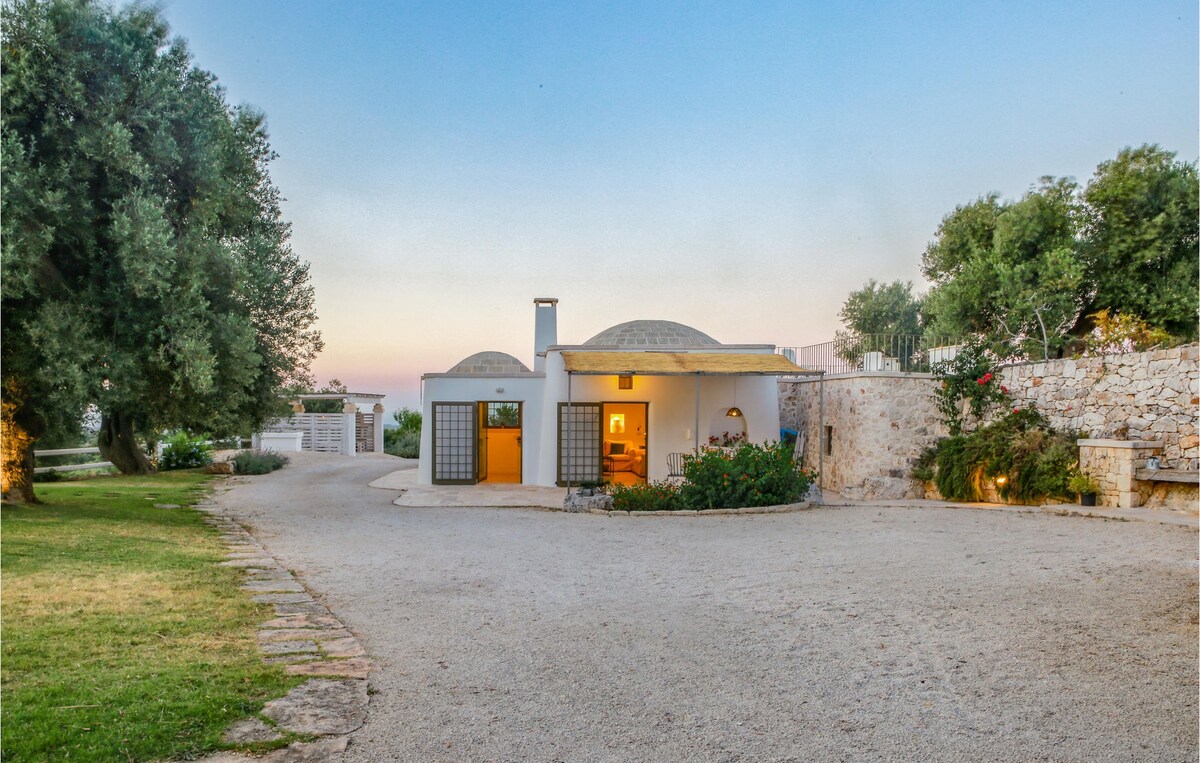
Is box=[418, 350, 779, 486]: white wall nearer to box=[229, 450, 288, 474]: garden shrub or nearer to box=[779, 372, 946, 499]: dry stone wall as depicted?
box=[779, 372, 946, 499]: dry stone wall

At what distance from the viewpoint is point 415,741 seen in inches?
118

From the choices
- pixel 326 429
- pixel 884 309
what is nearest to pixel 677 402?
pixel 326 429

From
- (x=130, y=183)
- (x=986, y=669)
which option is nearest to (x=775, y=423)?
(x=986, y=669)

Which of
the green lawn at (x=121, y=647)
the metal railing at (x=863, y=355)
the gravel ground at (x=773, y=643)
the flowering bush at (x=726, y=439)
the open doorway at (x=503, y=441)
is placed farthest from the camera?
the open doorway at (x=503, y=441)

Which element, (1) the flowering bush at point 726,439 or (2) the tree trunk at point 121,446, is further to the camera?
(2) the tree trunk at point 121,446

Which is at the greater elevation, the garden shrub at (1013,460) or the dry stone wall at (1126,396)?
the dry stone wall at (1126,396)

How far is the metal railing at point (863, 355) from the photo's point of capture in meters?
14.3

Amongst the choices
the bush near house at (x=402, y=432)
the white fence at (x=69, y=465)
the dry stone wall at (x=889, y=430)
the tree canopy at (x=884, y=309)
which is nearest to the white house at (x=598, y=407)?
the dry stone wall at (x=889, y=430)

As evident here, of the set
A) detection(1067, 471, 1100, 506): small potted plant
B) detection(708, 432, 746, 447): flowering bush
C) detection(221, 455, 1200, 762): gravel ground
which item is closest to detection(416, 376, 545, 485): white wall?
detection(708, 432, 746, 447): flowering bush

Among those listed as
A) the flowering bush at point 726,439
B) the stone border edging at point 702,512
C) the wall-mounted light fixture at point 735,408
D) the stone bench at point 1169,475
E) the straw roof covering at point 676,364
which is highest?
the straw roof covering at point 676,364

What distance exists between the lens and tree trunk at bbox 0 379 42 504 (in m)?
8.78

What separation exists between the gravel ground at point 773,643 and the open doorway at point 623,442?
681 centimetres

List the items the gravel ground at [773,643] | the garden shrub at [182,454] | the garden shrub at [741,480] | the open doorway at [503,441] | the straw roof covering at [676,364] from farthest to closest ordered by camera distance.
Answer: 1. the garden shrub at [182,454]
2. the open doorway at [503,441]
3. the straw roof covering at [676,364]
4. the garden shrub at [741,480]
5. the gravel ground at [773,643]

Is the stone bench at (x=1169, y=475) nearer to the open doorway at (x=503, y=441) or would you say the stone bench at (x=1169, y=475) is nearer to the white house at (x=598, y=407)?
the white house at (x=598, y=407)
